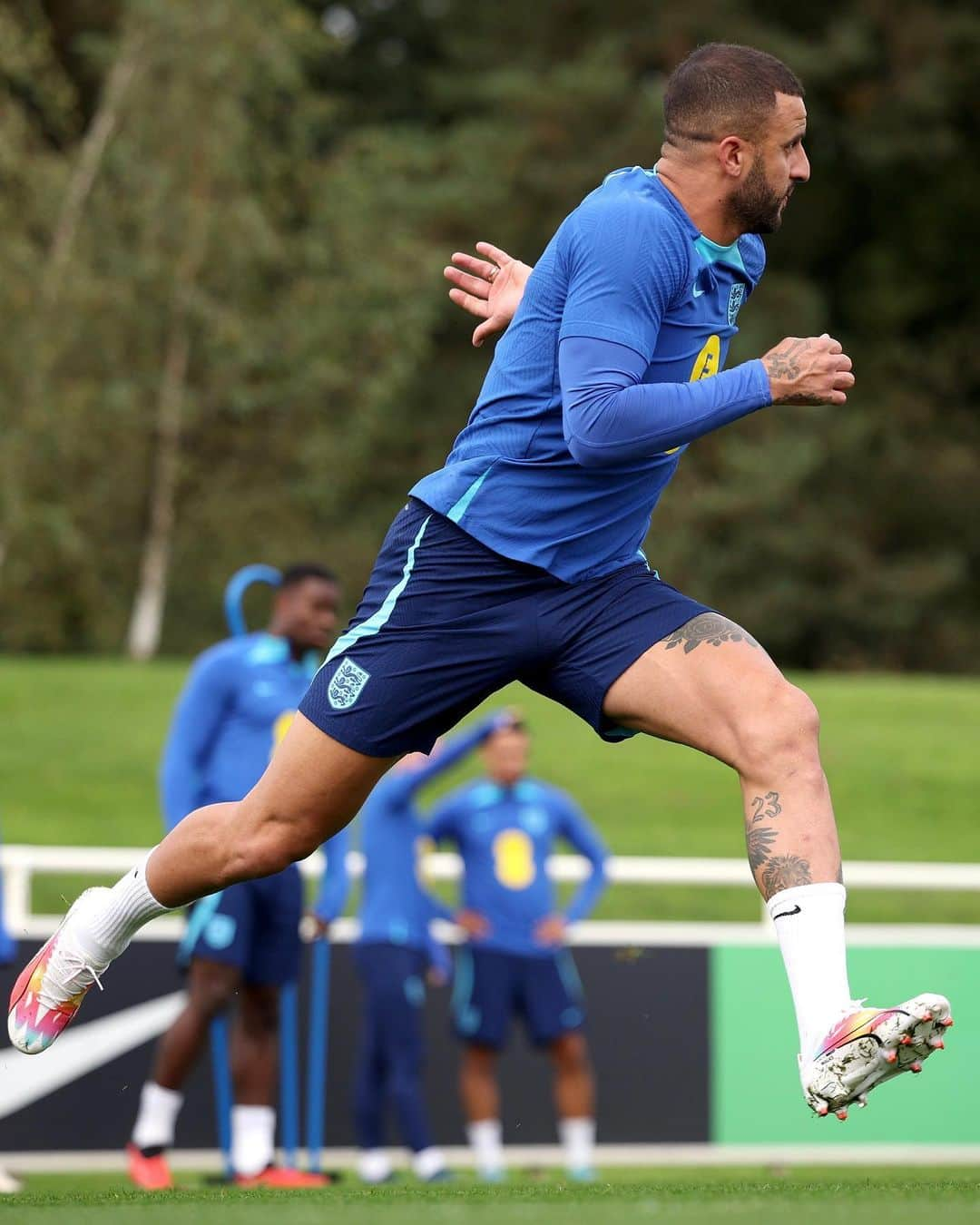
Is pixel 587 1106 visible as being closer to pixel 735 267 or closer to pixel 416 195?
pixel 735 267

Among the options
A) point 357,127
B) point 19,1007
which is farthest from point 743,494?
point 19,1007

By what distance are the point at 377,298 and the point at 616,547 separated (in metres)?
25.9

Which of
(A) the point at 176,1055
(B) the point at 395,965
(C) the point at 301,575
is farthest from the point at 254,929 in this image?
(C) the point at 301,575

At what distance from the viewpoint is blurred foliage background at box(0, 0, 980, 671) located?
27.3 m

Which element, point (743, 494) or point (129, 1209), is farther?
point (743, 494)

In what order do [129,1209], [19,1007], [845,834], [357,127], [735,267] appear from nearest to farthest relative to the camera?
[129,1209] → [735,267] → [19,1007] → [845,834] → [357,127]

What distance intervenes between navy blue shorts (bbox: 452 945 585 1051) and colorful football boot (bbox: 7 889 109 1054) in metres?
4.35

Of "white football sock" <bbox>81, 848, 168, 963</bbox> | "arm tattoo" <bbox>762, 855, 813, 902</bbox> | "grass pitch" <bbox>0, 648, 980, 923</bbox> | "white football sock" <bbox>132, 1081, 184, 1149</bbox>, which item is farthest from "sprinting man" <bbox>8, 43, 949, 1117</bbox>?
"grass pitch" <bbox>0, 648, 980, 923</bbox>

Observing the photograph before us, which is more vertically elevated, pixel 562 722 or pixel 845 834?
pixel 562 722

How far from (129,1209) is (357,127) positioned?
32606 millimetres

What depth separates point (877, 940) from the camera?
364 inches

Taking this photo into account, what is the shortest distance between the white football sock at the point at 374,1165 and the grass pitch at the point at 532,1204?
3.83m

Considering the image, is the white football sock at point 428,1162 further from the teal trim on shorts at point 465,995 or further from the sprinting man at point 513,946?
the teal trim on shorts at point 465,995

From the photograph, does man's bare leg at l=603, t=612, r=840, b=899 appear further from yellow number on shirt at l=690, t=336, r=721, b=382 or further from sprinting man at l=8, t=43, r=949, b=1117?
yellow number on shirt at l=690, t=336, r=721, b=382
